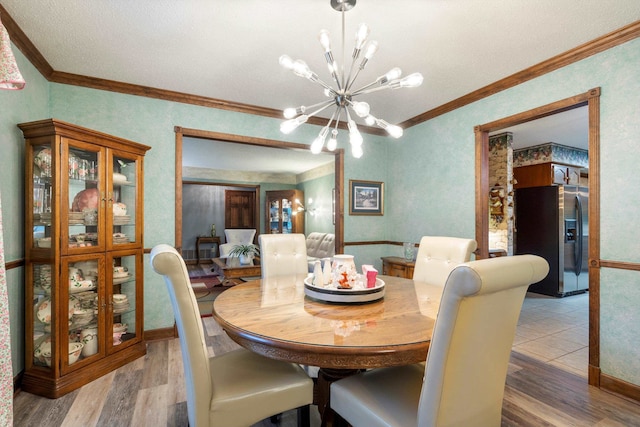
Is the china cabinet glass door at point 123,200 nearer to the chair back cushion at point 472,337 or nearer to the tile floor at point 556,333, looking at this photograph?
the chair back cushion at point 472,337

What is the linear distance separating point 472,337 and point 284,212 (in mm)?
7512

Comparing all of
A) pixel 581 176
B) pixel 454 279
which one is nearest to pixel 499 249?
pixel 581 176

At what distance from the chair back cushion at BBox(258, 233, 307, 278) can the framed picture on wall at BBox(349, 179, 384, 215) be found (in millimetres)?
1577

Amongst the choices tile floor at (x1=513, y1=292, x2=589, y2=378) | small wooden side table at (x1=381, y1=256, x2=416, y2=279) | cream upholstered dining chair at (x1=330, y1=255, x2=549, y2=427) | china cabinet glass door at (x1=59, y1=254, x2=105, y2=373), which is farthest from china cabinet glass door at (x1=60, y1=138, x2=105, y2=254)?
tile floor at (x1=513, y1=292, x2=589, y2=378)

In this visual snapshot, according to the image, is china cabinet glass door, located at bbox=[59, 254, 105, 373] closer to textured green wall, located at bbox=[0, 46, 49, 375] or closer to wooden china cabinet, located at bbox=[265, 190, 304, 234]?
textured green wall, located at bbox=[0, 46, 49, 375]

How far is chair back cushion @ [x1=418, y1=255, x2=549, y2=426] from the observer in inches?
34.9

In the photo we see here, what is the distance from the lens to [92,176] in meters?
2.37

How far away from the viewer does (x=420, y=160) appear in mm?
3838

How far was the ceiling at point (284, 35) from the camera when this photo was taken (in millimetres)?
1869

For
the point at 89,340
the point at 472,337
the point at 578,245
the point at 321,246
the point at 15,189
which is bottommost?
the point at 89,340

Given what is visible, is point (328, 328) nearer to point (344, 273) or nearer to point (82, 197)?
point (344, 273)

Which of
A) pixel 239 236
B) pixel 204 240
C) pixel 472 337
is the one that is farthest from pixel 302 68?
pixel 204 240

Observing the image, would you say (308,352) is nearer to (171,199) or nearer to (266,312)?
(266,312)

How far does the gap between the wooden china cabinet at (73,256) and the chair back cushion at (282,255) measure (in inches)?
45.1
